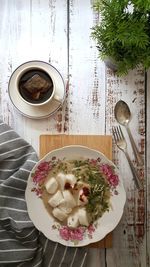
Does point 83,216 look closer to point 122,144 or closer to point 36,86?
point 122,144

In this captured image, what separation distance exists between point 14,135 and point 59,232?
10.0 inches

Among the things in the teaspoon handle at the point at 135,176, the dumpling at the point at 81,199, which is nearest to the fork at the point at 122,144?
the teaspoon handle at the point at 135,176

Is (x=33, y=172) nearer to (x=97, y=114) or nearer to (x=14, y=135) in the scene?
(x=14, y=135)

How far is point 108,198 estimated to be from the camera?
91 cm

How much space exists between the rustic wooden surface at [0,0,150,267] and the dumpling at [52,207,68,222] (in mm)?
125

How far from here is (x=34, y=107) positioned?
958 mm

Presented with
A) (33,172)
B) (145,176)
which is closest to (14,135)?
(33,172)

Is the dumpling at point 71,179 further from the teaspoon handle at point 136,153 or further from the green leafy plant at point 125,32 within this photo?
the green leafy plant at point 125,32

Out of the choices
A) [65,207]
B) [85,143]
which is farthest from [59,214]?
[85,143]

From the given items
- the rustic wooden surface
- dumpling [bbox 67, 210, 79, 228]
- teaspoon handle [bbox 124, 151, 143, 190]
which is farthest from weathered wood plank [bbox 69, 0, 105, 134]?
dumpling [bbox 67, 210, 79, 228]

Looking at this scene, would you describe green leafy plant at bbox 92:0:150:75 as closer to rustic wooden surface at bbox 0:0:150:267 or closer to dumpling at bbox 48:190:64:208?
rustic wooden surface at bbox 0:0:150:267

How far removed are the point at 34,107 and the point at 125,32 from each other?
307mm

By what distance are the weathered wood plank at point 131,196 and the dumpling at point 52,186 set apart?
0.17 meters

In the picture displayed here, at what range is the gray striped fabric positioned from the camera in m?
0.93
